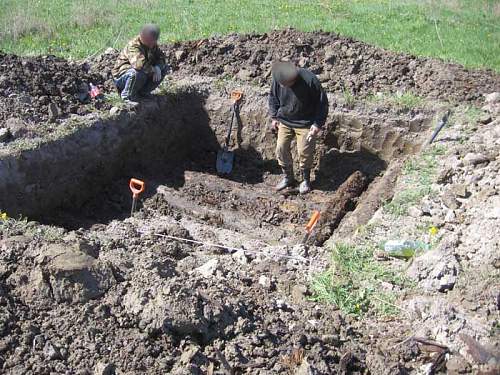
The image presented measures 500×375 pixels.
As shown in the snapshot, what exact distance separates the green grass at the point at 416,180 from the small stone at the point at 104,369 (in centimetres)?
380

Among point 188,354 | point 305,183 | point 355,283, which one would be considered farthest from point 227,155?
point 188,354

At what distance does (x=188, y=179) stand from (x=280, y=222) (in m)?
1.57

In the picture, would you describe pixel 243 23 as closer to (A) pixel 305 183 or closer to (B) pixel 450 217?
(A) pixel 305 183

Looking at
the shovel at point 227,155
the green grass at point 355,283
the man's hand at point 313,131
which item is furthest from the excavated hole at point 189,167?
the green grass at point 355,283

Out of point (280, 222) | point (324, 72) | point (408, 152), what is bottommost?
point (280, 222)

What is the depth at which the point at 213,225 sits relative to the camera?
7852 millimetres

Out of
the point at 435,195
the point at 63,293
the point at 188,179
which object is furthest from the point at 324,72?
the point at 63,293

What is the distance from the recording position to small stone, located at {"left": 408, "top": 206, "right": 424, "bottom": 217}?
6939 millimetres

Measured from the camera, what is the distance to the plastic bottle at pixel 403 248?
6.17 meters

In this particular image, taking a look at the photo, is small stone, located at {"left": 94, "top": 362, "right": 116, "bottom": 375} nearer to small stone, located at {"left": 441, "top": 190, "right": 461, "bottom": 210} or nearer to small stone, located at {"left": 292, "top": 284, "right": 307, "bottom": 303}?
small stone, located at {"left": 292, "top": 284, "right": 307, "bottom": 303}

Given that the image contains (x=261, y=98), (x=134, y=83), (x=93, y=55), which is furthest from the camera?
(x=93, y=55)

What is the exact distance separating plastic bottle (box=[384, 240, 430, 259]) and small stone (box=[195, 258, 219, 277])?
1.71 m

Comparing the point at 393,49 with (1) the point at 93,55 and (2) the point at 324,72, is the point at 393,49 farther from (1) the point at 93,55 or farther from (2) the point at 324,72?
(1) the point at 93,55

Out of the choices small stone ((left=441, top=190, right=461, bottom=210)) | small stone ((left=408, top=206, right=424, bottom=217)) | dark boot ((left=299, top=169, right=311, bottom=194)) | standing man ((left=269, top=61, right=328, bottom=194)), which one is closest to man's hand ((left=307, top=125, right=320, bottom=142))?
standing man ((left=269, top=61, right=328, bottom=194))
